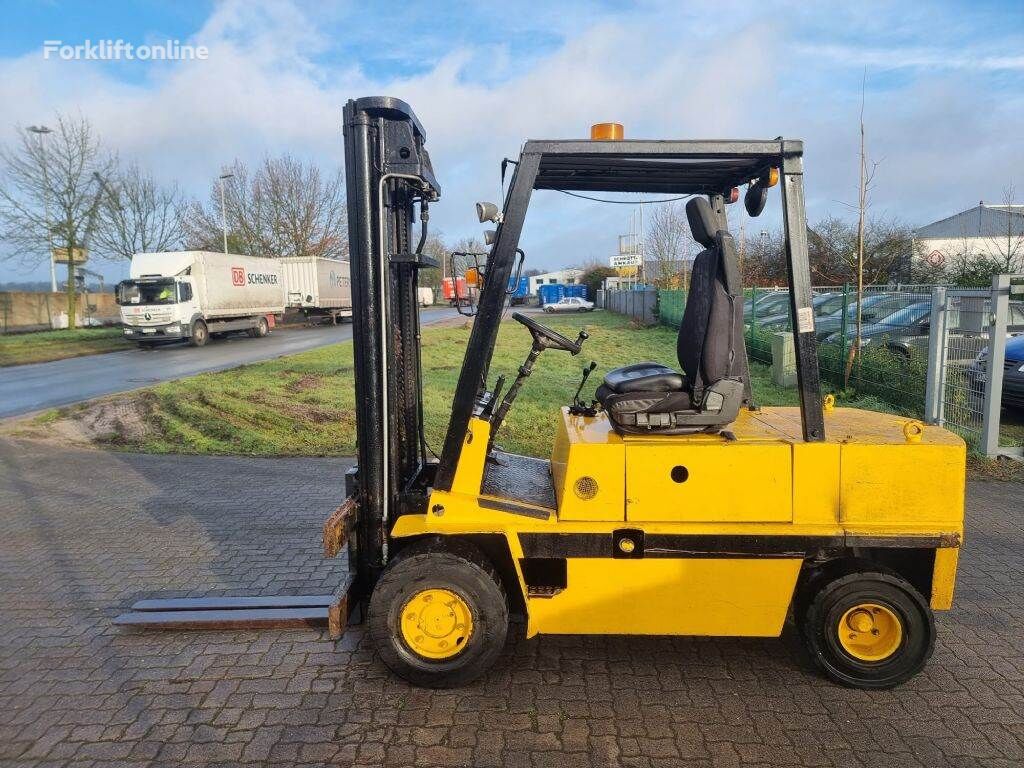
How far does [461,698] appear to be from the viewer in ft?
11.7

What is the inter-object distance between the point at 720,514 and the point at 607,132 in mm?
1905

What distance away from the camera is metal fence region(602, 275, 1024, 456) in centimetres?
790

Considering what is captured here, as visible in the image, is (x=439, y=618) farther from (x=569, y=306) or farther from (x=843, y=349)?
(x=569, y=306)

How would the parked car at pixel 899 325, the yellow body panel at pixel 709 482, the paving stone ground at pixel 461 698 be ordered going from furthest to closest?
1. the parked car at pixel 899 325
2. the yellow body panel at pixel 709 482
3. the paving stone ground at pixel 461 698

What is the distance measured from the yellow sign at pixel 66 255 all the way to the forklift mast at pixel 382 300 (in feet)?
104

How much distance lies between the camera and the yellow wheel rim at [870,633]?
3562 mm

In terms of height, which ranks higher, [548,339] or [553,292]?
[553,292]

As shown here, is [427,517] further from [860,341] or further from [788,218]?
[860,341]

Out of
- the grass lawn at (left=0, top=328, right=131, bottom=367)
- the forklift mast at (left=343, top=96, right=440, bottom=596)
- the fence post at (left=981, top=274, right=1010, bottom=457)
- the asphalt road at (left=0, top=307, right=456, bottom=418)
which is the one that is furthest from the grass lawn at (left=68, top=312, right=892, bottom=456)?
the grass lawn at (left=0, top=328, right=131, bottom=367)

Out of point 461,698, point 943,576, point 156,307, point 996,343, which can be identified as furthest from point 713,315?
point 156,307

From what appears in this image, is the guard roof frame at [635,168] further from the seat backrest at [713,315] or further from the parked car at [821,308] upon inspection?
the parked car at [821,308]

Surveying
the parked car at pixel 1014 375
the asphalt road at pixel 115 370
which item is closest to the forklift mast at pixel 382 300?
the parked car at pixel 1014 375

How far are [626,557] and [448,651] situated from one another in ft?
3.30

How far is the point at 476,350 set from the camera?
3.60 meters
